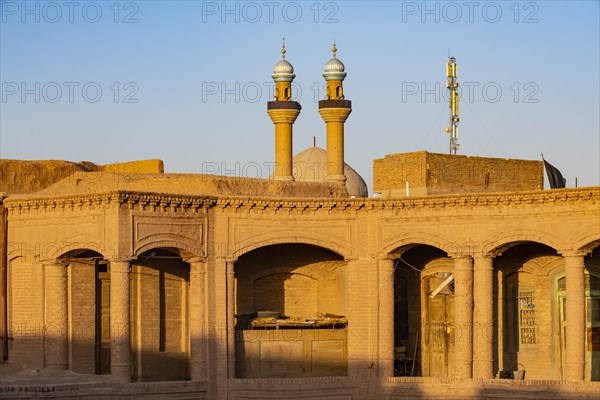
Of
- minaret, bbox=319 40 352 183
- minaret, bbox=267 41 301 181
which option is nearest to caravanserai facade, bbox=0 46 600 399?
minaret, bbox=319 40 352 183

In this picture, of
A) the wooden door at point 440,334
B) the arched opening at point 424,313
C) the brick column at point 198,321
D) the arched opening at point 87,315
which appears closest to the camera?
the brick column at point 198,321

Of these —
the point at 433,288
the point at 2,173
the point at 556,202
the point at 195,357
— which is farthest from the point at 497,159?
the point at 2,173

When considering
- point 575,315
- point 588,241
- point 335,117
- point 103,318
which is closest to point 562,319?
point 575,315

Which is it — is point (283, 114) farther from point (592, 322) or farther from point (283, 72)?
point (592, 322)

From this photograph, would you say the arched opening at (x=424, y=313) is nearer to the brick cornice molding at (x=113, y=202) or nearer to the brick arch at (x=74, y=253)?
the brick cornice molding at (x=113, y=202)

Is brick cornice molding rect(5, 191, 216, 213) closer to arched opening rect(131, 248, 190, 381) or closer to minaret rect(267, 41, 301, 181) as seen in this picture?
arched opening rect(131, 248, 190, 381)

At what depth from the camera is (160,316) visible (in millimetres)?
33750

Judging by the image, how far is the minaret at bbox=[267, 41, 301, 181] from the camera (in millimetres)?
41231

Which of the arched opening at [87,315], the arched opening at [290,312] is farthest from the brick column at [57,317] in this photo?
the arched opening at [290,312]

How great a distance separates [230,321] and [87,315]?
333 cm

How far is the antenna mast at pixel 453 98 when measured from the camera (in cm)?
4222

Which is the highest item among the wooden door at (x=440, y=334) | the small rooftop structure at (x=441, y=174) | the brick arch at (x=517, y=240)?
the small rooftop structure at (x=441, y=174)

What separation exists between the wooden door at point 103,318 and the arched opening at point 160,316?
2.76 ft

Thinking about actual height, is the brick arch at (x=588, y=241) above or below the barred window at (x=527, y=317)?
above
